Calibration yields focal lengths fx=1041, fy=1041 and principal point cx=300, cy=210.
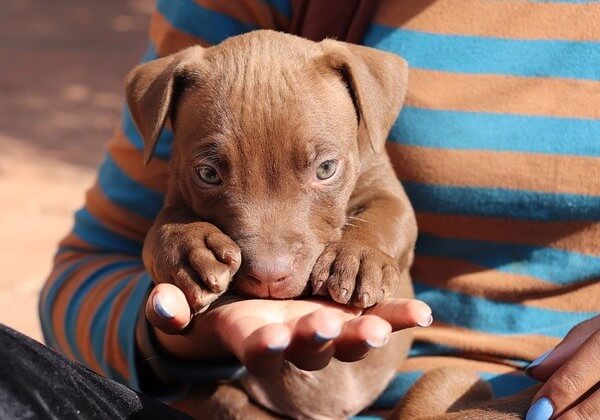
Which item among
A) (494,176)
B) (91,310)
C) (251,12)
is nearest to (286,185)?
(494,176)

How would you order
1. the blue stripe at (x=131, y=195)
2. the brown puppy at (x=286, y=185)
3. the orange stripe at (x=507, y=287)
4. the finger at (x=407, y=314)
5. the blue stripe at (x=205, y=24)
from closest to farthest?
the finger at (x=407, y=314), the brown puppy at (x=286, y=185), the orange stripe at (x=507, y=287), the blue stripe at (x=205, y=24), the blue stripe at (x=131, y=195)

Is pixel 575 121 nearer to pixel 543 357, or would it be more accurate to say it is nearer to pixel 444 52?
pixel 444 52

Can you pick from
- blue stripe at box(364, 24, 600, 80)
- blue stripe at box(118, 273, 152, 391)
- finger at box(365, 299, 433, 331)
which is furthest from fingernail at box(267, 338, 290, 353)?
blue stripe at box(364, 24, 600, 80)

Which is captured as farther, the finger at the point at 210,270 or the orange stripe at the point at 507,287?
the orange stripe at the point at 507,287

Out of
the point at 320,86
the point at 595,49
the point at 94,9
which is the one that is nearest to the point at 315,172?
the point at 320,86

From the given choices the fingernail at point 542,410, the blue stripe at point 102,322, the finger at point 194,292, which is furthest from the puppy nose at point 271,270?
the blue stripe at point 102,322

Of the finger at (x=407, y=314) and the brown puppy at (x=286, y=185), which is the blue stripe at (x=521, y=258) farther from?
the finger at (x=407, y=314)

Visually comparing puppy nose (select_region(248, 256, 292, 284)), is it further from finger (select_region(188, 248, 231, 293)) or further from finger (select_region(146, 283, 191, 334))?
finger (select_region(146, 283, 191, 334))
